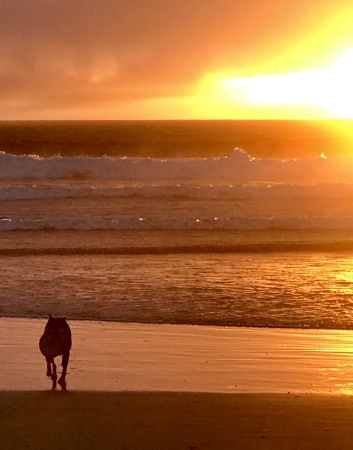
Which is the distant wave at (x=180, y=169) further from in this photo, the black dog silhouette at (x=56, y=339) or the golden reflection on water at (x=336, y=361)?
the black dog silhouette at (x=56, y=339)

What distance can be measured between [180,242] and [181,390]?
921 centimetres

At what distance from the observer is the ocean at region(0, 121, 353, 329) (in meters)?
10.6

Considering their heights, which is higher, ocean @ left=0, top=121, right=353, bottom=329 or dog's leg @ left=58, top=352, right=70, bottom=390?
dog's leg @ left=58, top=352, right=70, bottom=390

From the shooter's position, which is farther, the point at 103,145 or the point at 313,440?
the point at 103,145

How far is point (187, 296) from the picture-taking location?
1114 cm

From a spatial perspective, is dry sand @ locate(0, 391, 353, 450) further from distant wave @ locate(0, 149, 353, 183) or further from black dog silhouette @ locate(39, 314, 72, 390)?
distant wave @ locate(0, 149, 353, 183)

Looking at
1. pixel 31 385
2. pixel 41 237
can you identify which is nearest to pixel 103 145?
pixel 41 237

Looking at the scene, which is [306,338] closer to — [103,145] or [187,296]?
[187,296]

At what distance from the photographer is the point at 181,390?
6.77 m

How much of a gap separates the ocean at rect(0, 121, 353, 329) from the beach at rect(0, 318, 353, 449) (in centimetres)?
99

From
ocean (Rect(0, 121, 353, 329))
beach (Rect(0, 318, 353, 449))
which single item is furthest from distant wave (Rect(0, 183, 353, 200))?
beach (Rect(0, 318, 353, 449))

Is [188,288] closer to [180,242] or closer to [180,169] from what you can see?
[180,242]

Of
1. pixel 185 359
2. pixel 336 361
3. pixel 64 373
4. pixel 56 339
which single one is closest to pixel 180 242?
pixel 185 359

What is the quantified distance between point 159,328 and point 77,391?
2784 millimetres
